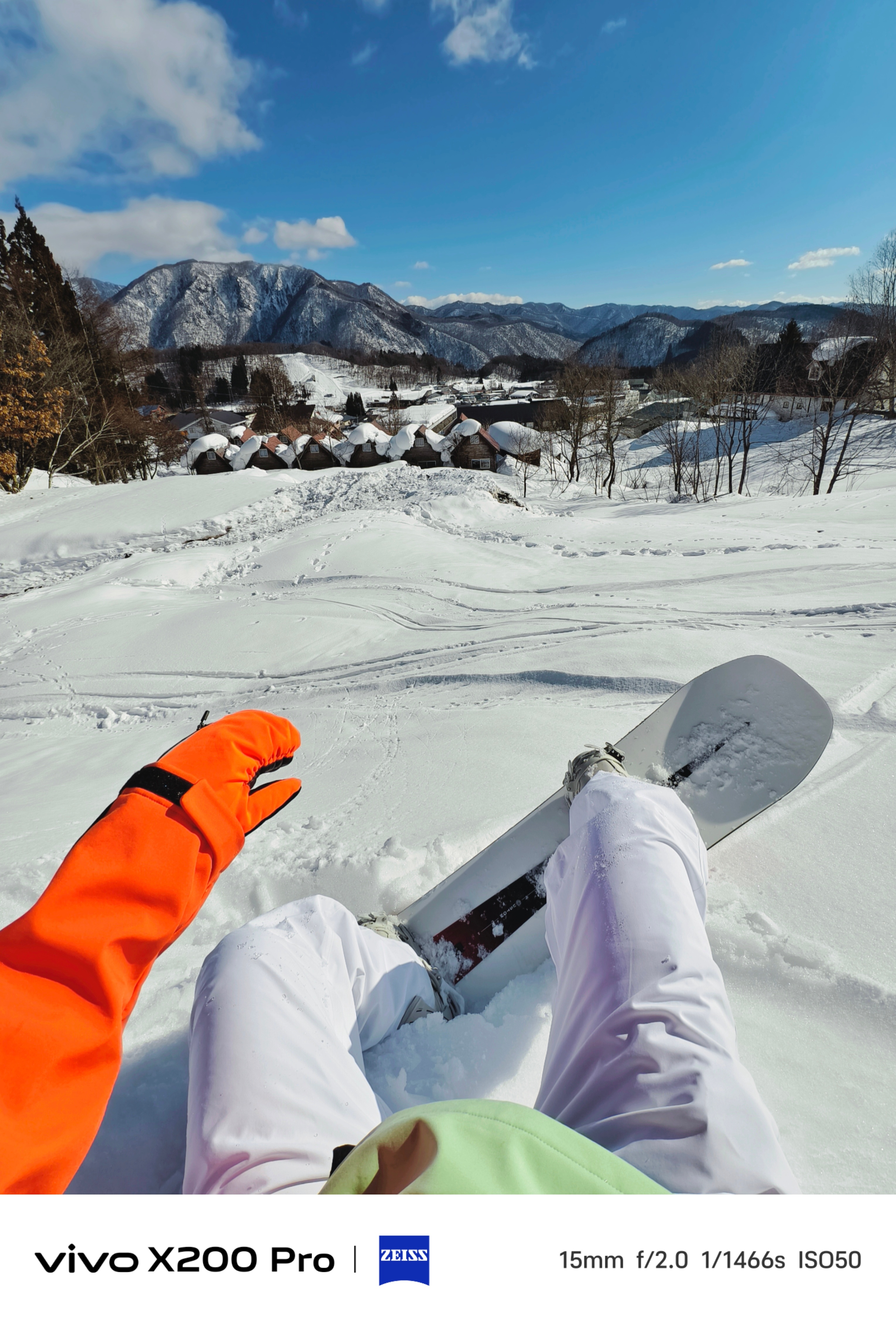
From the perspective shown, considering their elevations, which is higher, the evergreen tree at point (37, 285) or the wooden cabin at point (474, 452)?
the evergreen tree at point (37, 285)

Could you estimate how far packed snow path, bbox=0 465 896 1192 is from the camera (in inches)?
63.7

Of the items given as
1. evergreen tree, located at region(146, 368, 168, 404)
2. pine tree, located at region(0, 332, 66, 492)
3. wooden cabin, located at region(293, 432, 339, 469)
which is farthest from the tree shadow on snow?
evergreen tree, located at region(146, 368, 168, 404)

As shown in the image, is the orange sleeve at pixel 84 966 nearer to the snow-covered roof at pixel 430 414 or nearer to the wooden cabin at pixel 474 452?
the wooden cabin at pixel 474 452

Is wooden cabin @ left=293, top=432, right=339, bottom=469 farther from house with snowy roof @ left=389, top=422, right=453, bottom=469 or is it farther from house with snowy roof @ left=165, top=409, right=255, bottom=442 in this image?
house with snowy roof @ left=165, top=409, right=255, bottom=442

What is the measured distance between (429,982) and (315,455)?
33555mm

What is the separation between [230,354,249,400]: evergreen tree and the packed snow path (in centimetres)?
7980

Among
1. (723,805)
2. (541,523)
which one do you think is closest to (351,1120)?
(723,805)

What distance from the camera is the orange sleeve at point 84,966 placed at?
40.3 inches

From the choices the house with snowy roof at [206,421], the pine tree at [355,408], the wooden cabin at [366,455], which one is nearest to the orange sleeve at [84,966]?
the wooden cabin at [366,455]

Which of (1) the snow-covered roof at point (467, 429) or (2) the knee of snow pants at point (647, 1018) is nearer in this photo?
(2) the knee of snow pants at point (647, 1018)

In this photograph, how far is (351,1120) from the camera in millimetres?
1271

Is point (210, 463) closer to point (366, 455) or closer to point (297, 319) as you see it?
point (366, 455)

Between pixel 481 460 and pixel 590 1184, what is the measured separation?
1285 inches
